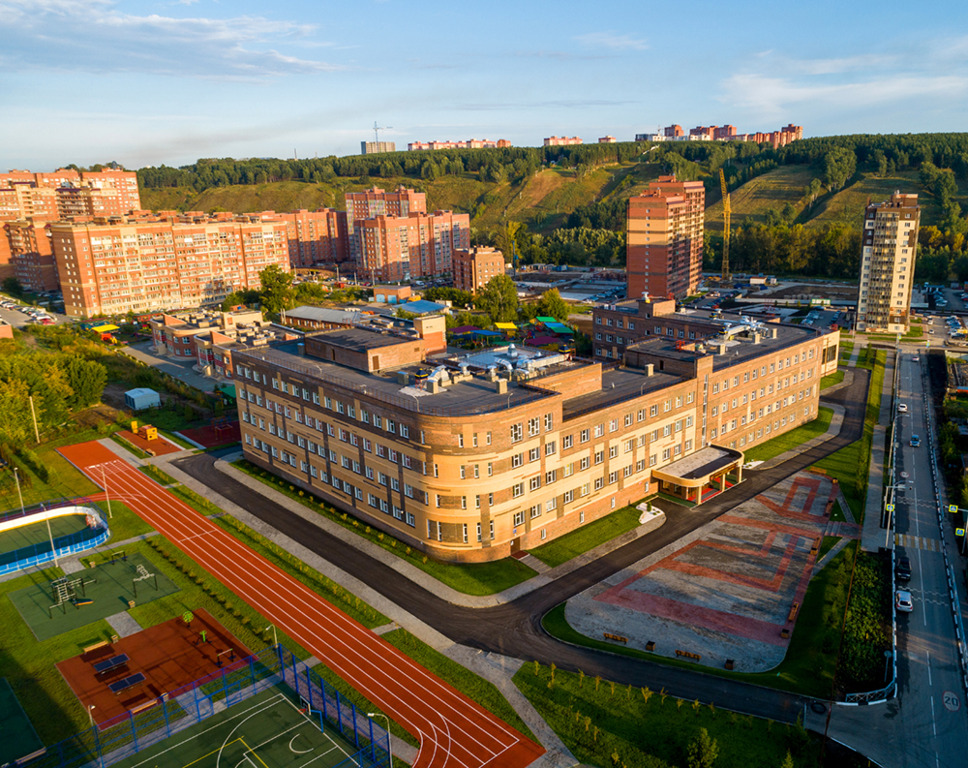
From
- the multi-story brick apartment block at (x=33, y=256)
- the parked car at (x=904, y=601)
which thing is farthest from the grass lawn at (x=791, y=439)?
the multi-story brick apartment block at (x=33, y=256)

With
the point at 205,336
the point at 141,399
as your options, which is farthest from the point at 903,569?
the point at 205,336

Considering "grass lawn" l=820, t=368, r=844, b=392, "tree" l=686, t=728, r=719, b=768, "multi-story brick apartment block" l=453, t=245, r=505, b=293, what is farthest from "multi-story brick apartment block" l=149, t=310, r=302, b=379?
"grass lawn" l=820, t=368, r=844, b=392

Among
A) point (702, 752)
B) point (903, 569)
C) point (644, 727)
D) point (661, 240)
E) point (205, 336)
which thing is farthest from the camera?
point (661, 240)

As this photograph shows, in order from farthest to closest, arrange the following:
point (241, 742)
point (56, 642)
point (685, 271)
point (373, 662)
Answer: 1. point (685, 271)
2. point (56, 642)
3. point (373, 662)
4. point (241, 742)

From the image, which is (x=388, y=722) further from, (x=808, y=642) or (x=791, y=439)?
(x=791, y=439)

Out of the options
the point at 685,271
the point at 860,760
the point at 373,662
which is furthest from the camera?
the point at 685,271

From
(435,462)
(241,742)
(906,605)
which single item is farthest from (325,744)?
(906,605)

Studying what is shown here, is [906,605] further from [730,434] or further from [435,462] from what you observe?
[435,462]
